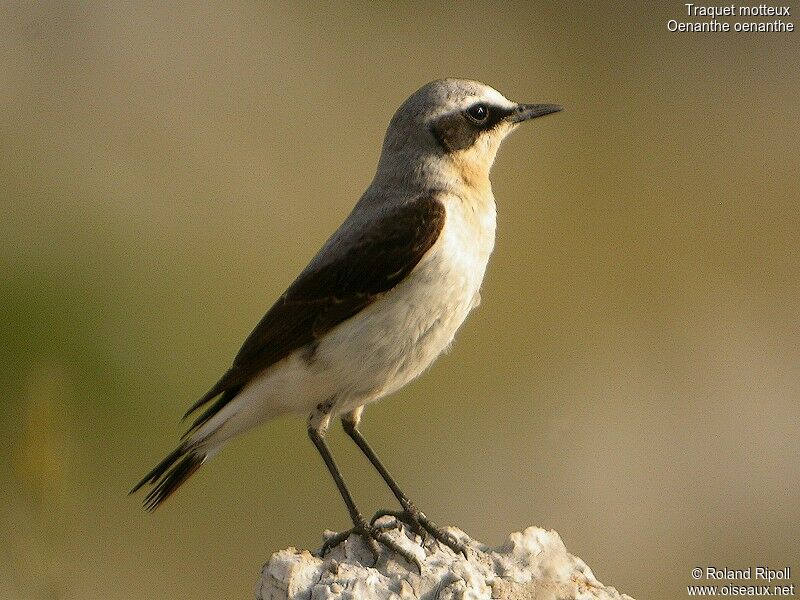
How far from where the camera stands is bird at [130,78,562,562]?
21.1 feet

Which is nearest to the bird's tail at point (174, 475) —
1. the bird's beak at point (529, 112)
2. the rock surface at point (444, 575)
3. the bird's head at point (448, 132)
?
the rock surface at point (444, 575)

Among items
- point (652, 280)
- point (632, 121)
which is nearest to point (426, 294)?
point (652, 280)

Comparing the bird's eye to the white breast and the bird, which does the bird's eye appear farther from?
the white breast

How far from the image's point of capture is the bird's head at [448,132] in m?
6.97

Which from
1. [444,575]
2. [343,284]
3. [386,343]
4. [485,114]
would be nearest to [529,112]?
[485,114]

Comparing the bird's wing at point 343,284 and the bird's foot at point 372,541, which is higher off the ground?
the bird's wing at point 343,284

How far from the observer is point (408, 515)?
6465 mm

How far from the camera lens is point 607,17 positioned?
18.5 m

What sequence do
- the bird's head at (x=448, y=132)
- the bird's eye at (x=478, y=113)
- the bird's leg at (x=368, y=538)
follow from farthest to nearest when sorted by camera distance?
the bird's eye at (x=478, y=113), the bird's head at (x=448, y=132), the bird's leg at (x=368, y=538)

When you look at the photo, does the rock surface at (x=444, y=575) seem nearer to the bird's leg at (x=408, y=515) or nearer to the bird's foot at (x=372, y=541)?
the bird's foot at (x=372, y=541)

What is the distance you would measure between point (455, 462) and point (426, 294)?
17.9 feet

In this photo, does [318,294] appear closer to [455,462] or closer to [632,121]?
[455,462]

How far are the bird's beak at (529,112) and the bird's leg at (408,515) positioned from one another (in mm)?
1656

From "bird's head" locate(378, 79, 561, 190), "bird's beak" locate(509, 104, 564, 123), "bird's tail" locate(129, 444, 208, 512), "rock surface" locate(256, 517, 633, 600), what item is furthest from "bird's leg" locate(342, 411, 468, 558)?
"bird's beak" locate(509, 104, 564, 123)
